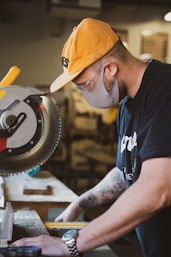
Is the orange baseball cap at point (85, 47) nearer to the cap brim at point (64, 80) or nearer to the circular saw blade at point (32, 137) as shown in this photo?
the cap brim at point (64, 80)

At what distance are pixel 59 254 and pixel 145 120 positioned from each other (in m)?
0.49

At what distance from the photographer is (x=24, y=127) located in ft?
4.39

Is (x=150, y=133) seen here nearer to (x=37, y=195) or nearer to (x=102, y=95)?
(x=102, y=95)

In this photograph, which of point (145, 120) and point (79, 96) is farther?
point (79, 96)

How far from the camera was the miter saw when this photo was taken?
1.32 m

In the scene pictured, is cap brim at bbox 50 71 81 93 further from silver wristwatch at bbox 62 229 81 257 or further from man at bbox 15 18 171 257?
silver wristwatch at bbox 62 229 81 257

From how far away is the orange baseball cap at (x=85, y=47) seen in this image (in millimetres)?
1343

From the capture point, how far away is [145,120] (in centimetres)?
135

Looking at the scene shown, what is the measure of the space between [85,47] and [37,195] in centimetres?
103

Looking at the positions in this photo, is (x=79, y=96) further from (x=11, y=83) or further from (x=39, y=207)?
(x=11, y=83)

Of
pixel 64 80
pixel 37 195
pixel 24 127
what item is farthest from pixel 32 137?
pixel 37 195

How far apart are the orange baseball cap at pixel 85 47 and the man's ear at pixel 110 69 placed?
0.04 metres

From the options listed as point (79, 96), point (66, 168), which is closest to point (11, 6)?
point (79, 96)

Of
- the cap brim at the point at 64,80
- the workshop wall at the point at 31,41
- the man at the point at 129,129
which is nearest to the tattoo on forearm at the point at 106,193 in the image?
the man at the point at 129,129
